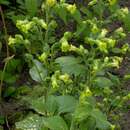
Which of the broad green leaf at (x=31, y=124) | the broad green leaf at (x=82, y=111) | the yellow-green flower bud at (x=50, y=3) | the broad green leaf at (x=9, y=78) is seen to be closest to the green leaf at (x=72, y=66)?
the broad green leaf at (x=82, y=111)

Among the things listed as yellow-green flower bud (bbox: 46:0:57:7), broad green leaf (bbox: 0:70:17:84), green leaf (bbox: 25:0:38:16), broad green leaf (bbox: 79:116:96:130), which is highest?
yellow-green flower bud (bbox: 46:0:57:7)

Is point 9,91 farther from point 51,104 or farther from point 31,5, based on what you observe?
point 51,104

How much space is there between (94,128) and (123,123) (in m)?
0.78

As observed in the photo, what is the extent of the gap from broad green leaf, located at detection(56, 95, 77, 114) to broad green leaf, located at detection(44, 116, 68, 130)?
0.05 m

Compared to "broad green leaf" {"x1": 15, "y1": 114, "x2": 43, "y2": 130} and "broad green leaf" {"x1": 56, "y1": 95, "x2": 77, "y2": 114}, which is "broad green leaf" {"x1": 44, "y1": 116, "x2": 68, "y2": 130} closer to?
"broad green leaf" {"x1": 56, "y1": 95, "x2": 77, "y2": 114}

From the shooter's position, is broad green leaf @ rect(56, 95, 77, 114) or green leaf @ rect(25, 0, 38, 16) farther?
green leaf @ rect(25, 0, 38, 16)

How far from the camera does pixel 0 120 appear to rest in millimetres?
2725

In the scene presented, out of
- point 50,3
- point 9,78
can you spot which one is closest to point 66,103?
point 50,3

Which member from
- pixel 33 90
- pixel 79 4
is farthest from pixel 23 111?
pixel 79 4

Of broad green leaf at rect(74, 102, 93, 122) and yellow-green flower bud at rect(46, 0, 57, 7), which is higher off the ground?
yellow-green flower bud at rect(46, 0, 57, 7)

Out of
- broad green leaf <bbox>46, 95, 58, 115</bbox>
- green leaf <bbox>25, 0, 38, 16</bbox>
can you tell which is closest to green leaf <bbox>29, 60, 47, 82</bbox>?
broad green leaf <bbox>46, 95, 58, 115</bbox>

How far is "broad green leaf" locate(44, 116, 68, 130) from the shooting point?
1.96 m

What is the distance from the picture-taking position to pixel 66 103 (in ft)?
6.70

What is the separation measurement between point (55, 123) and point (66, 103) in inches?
4.3
